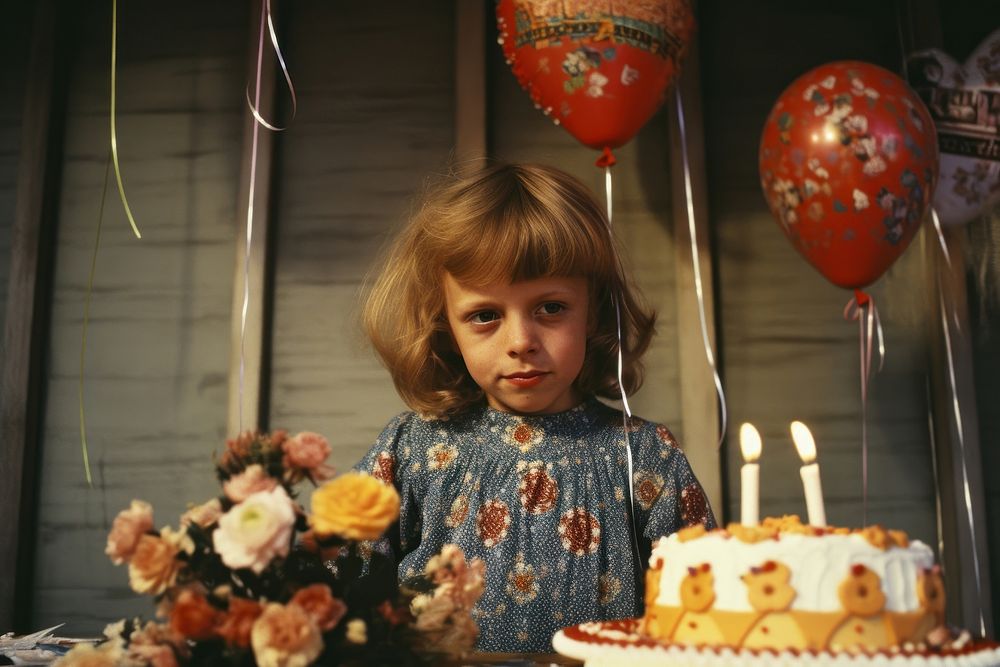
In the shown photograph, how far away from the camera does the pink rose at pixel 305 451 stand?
2.75 ft

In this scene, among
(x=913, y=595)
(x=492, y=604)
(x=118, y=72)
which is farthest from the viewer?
(x=118, y=72)

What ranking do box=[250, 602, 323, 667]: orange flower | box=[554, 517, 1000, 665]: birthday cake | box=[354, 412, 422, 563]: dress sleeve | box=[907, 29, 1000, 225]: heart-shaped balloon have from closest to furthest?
box=[250, 602, 323, 667]: orange flower → box=[554, 517, 1000, 665]: birthday cake → box=[354, 412, 422, 563]: dress sleeve → box=[907, 29, 1000, 225]: heart-shaped balloon

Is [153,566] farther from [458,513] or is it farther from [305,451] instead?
[458,513]

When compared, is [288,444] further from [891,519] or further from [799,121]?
[891,519]

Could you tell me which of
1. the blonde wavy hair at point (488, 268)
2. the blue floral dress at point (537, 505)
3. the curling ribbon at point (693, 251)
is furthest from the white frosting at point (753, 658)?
the curling ribbon at point (693, 251)

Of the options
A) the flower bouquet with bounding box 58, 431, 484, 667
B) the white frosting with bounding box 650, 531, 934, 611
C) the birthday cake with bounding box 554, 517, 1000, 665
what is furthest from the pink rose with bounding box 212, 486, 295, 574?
the white frosting with bounding box 650, 531, 934, 611

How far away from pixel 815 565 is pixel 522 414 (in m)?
0.71

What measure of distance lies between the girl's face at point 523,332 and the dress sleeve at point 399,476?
177mm

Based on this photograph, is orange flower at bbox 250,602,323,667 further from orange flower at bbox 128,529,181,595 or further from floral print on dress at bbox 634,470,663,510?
floral print on dress at bbox 634,470,663,510

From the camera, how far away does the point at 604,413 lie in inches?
62.1

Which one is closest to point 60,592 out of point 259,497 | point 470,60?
point 470,60

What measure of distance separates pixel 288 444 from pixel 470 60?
1.49 meters

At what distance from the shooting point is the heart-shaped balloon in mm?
1851

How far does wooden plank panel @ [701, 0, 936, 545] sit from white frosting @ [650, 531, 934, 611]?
1.22 metres
